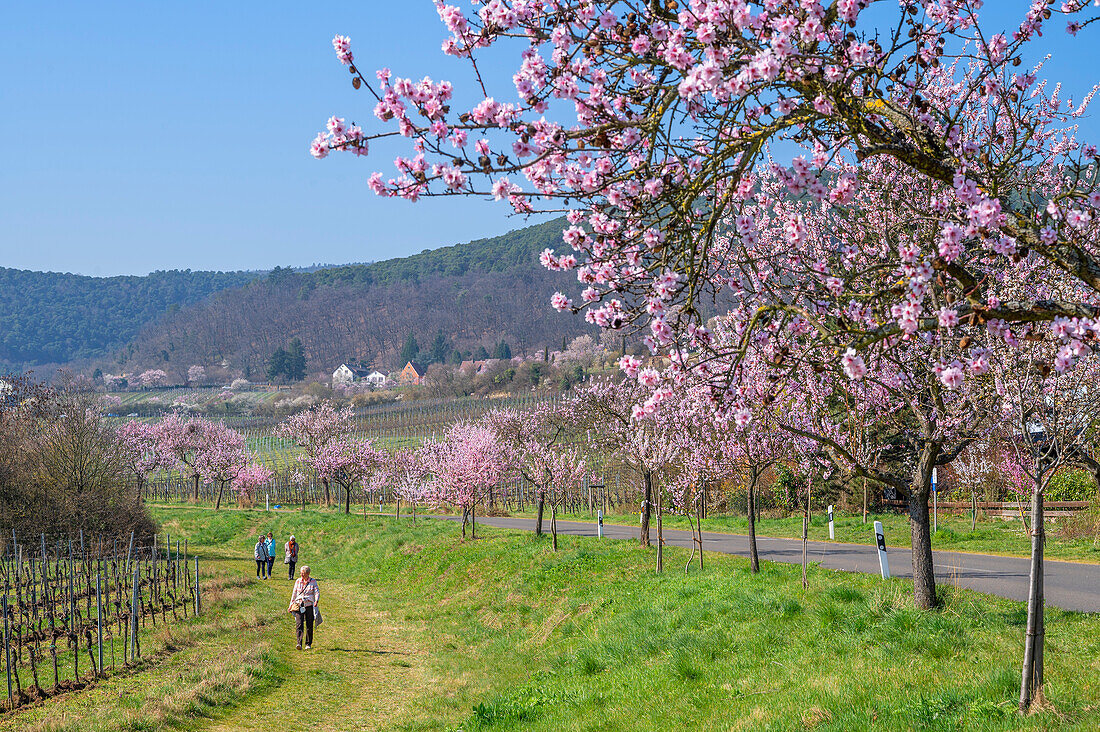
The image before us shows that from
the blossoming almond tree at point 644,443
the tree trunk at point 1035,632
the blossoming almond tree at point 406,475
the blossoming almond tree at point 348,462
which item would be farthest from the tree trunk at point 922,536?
the blossoming almond tree at point 348,462

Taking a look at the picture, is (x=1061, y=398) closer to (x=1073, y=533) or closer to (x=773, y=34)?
(x=773, y=34)

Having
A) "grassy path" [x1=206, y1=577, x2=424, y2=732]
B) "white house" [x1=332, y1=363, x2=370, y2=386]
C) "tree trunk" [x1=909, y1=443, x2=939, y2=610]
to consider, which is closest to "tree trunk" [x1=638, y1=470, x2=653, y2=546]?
"grassy path" [x1=206, y1=577, x2=424, y2=732]

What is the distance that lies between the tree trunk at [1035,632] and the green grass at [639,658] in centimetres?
17

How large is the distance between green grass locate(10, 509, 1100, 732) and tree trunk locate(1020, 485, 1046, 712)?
175mm

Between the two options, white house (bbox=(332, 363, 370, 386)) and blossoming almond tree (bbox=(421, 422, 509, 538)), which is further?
white house (bbox=(332, 363, 370, 386))

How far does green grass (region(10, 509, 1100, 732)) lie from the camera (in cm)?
772

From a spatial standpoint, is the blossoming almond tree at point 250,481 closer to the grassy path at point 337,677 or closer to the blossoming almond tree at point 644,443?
the blossoming almond tree at point 644,443

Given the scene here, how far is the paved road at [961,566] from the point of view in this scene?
12.8 m

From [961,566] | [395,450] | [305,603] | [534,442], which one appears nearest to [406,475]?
[395,450]

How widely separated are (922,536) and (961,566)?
7.02 m

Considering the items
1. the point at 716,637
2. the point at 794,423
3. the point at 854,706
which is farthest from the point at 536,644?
the point at 854,706

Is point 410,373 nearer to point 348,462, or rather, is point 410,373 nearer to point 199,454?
point 199,454

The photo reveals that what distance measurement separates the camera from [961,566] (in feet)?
53.8

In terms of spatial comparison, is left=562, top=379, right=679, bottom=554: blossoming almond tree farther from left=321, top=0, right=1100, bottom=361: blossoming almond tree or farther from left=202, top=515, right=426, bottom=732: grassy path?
left=321, top=0, right=1100, bottom=361: blossoming almond tree
